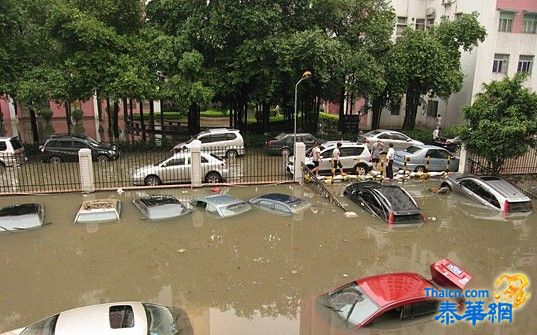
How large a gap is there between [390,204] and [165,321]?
8.90 metres

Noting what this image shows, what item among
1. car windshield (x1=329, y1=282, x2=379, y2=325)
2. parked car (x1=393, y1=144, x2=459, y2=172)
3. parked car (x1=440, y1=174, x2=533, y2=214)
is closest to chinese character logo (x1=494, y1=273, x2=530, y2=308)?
car windshield (x1=329, y1=282, x2=379, y2=325)

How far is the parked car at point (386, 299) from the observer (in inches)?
312

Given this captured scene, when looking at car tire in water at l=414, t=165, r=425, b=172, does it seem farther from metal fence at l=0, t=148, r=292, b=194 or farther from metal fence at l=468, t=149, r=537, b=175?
metal fence at l=0, t=148, r=292, b=194

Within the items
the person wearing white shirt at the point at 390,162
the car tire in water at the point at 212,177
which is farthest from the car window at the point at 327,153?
the car tire in water at the point at 212,177

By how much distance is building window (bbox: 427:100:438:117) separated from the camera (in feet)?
119

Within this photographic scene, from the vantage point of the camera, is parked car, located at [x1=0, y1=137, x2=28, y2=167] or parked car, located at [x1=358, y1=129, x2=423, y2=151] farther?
parked car, located at [x1=358, y1=129, x2=423, y2=151]

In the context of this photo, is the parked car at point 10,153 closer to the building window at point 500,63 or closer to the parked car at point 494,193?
the parked car at point 494,193

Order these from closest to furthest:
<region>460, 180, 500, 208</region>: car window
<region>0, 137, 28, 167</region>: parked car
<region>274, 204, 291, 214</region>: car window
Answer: <region>274, 204, 291, 214</region>: car window, <region>460, 180, 500, 208</region>: car window, <region>0, 137, 28, 167</region>: parked car

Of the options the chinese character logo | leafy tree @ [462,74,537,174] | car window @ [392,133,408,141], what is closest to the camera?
the chinese character logo

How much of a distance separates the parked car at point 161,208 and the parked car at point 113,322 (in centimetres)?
643

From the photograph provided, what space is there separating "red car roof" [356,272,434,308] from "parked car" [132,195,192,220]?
7.47m

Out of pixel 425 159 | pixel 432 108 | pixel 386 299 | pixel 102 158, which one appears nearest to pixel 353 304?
pixel 386 299

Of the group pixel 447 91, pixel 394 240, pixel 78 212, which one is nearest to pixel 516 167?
pixel 447 91

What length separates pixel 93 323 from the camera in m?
6.99
